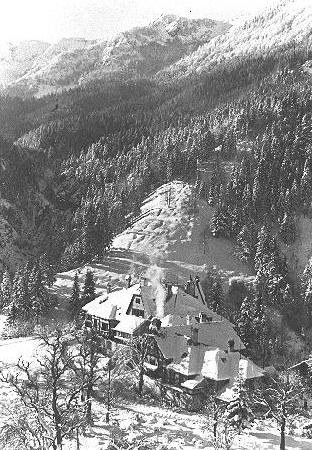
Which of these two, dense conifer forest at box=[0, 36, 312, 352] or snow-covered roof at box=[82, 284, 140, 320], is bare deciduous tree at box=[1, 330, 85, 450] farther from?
dense conifer forest at box=[0, 36, 312, 352]

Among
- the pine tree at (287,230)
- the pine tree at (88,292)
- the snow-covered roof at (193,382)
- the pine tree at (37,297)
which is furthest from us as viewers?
the pine tree at (287,230)

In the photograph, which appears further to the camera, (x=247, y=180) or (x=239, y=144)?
(x=239, y=144)

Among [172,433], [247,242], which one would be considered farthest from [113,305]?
[247,242]

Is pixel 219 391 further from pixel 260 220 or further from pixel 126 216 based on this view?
pixel 126 216

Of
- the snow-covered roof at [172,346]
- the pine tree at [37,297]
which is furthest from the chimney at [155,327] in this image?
the pine tree at [37,297]

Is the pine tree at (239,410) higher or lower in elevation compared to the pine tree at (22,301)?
higher

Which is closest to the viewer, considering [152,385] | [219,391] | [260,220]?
[219,391]

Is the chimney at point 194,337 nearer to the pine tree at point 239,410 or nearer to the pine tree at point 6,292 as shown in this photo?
the pine tree at point 239,410

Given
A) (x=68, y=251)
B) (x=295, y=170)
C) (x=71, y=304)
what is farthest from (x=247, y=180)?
(x=71, y=304)
